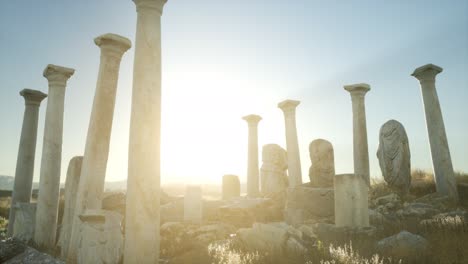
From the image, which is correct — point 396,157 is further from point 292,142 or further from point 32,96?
point 32,96

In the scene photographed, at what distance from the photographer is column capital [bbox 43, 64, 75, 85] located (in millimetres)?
10188

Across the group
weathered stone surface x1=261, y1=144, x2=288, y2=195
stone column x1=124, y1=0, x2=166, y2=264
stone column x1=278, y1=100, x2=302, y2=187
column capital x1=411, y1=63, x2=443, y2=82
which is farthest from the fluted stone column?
column capital x1=411, y1=63, x2=443, y2=82

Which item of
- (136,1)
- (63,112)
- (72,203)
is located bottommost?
(72,203)

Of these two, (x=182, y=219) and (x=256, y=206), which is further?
(x=182, y=219)

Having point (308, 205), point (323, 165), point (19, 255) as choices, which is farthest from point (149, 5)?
point (323, 165)

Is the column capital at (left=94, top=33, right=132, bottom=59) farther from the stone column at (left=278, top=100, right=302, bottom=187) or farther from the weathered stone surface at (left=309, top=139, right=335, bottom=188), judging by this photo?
the stone column at (left=278, top=100, right=302, bottom=187)

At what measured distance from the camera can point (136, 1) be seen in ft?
22.3

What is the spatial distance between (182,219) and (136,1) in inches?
419

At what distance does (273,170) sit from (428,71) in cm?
895

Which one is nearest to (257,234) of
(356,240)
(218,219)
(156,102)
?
(356,240)

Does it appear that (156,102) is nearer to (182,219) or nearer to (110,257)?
(110,257)

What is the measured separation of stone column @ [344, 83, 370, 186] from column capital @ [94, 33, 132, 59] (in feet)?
36.7

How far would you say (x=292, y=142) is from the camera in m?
16.5

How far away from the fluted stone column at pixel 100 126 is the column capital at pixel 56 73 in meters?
2.98
